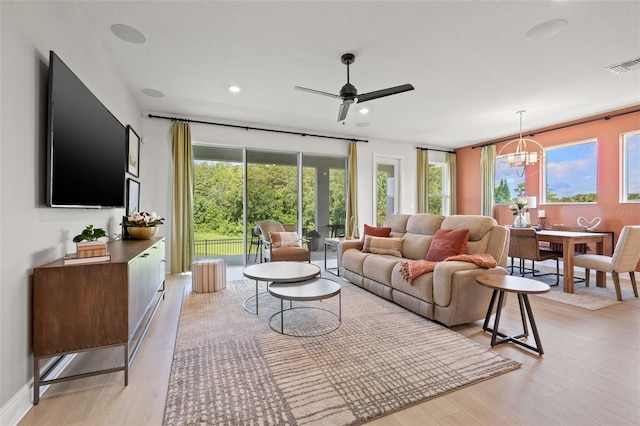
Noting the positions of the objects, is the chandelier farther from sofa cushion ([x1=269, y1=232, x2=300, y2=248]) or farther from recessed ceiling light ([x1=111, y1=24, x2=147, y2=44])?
recessed ceiling light ([x1=111, y1=24, x2=147, y2=44])

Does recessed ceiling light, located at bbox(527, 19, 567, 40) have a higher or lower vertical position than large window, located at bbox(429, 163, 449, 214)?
higher

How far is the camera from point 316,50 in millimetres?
2932

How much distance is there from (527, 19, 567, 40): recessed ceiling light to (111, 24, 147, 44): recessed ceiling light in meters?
3.57

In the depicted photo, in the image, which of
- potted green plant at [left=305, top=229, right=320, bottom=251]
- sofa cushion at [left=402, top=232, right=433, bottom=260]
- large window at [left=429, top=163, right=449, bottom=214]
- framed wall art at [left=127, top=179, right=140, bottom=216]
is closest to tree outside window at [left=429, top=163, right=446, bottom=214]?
large window at [left=429, top=163, right=449, bottom=214]

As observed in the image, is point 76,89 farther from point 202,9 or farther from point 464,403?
point 464,403

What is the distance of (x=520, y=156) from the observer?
4922 mm

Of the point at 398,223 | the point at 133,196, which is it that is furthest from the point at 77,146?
the point at 398,223

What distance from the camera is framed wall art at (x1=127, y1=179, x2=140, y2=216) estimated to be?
376 cm

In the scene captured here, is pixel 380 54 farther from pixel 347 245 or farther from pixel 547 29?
pixel 347 245

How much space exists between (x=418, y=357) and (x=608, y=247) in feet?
15.5

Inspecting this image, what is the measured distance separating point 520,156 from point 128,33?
223 inches

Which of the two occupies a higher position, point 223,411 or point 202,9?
point 202,9

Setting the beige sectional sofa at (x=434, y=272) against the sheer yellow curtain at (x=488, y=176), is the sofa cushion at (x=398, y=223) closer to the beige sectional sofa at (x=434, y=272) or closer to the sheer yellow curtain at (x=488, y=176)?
the beige sectional sofa at (x=434, y=272)

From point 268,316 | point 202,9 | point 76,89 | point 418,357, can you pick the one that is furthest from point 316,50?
point 418,357
